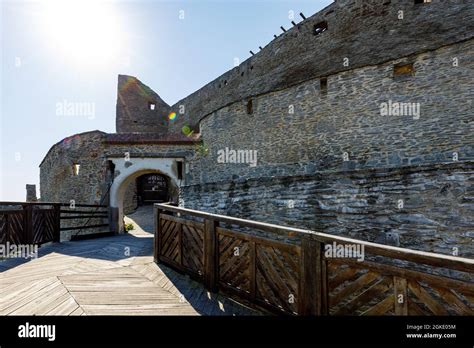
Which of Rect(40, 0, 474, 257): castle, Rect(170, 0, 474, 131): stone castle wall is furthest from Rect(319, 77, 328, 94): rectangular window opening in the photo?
Rect(170, 0, 474, 131): stone castle wall

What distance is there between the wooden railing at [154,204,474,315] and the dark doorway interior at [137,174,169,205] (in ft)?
59.8

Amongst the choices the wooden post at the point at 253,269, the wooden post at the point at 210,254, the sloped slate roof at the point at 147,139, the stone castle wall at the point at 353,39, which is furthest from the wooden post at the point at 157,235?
the stone castle wall at the point at 353,39

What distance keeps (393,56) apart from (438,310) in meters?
11.9

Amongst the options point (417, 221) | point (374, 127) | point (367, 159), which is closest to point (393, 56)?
point (374, 127)

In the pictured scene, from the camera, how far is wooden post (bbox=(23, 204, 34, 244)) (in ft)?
18.5

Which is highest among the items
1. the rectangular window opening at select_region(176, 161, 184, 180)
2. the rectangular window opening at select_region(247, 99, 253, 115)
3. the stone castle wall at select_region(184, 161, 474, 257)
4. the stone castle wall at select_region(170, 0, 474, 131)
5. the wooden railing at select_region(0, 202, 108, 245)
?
the stone castle wall at select_region(170, 0, 474, 131)

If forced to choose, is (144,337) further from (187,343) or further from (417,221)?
(417,221)

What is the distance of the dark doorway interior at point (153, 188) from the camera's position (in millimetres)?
21344

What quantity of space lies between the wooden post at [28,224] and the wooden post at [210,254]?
4852mm

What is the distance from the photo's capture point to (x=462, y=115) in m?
8.92

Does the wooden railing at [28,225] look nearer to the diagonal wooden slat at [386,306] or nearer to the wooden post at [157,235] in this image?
the wooden post at [157,235]

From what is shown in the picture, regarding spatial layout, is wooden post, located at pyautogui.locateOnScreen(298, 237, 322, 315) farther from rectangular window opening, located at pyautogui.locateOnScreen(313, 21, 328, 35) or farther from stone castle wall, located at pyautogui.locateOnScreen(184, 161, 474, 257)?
rectangular window opening, located at pyautogui.locateOnScreen(313, 21, 328, 35)

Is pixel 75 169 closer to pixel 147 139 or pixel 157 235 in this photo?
pixel 147 139

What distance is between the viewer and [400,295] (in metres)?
1.85
